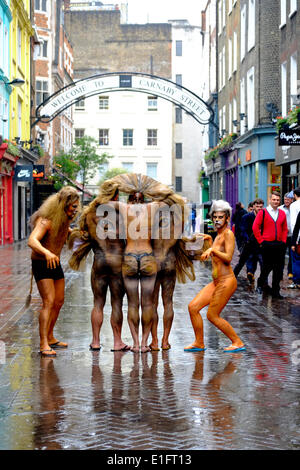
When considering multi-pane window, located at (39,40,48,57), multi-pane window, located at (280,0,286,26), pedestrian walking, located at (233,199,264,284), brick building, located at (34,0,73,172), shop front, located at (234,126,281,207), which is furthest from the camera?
multi-pane window, located at (39,40,48,57)

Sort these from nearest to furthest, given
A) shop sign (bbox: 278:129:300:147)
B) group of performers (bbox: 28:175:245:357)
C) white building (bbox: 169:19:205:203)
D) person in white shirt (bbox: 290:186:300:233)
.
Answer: group of performers (bbox: 28:175:245:357), person in white shirt (bbox: 290:186:300:233), shop sign (bbox: 278:129:300:147), white building (bbox: 169:19:205:203)

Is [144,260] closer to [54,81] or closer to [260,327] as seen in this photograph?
[260,327]

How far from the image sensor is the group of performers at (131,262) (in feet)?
26.3

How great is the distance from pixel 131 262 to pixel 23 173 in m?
27.1

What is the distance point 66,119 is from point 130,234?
61.2 metres

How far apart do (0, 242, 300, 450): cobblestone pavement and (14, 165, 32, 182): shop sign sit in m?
24.5

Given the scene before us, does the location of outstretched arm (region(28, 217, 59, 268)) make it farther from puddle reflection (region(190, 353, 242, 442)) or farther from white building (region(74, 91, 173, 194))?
white building (region(74, 91, 173, 194))

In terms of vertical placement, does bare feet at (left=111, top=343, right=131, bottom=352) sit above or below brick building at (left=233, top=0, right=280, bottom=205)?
below

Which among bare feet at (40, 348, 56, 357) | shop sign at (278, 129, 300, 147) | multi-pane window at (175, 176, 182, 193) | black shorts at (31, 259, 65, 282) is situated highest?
multi-pane window at (175, 176, 182, 193)

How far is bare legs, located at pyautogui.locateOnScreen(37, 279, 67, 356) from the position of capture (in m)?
8.03

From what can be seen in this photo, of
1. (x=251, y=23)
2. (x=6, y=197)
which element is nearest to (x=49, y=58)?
(x=6, y=197)

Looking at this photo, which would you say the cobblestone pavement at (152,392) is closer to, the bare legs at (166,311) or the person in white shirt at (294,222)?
the bare legs at (166,311)

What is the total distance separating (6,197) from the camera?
33.8 meters

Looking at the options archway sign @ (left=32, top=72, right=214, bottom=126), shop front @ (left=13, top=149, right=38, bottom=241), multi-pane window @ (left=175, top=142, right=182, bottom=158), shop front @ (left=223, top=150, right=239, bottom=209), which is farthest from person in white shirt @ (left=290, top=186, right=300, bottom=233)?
multi-pane window @ (left=175, top=142, right=182, bottom=158)
